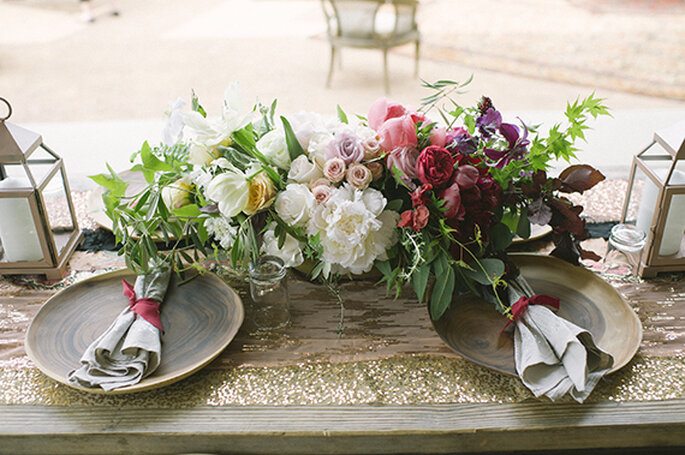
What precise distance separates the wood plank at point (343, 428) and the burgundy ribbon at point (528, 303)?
17cm

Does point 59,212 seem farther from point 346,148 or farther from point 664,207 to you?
point 664,207

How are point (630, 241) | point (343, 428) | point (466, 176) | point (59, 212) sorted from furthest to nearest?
point (59, 212) < point (630, 241) < point (466, 176) < point (343, 428)

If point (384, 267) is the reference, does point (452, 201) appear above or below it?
above

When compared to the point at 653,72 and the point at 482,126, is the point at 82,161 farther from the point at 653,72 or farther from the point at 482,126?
the point at 653,72

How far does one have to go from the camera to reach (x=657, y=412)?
92 cm

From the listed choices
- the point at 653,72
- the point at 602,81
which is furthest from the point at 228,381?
the point at 653,72

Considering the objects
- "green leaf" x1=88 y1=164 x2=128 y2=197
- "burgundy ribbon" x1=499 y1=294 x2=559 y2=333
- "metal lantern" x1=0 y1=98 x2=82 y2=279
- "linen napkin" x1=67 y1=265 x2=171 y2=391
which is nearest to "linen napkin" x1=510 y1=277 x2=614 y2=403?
"burgundy ribbon" x1=499 y1=294 x2=559 y2=333

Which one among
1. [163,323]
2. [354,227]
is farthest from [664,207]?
[163,323]

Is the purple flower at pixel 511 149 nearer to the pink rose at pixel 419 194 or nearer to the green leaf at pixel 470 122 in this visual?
the green leaf at pixel 470 122

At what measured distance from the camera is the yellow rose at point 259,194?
1020 mm

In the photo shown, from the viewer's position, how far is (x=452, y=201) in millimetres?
997

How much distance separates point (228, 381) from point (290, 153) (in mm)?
400

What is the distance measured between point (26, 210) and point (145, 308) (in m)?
0.32

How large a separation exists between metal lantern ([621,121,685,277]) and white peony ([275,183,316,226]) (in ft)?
2.17
